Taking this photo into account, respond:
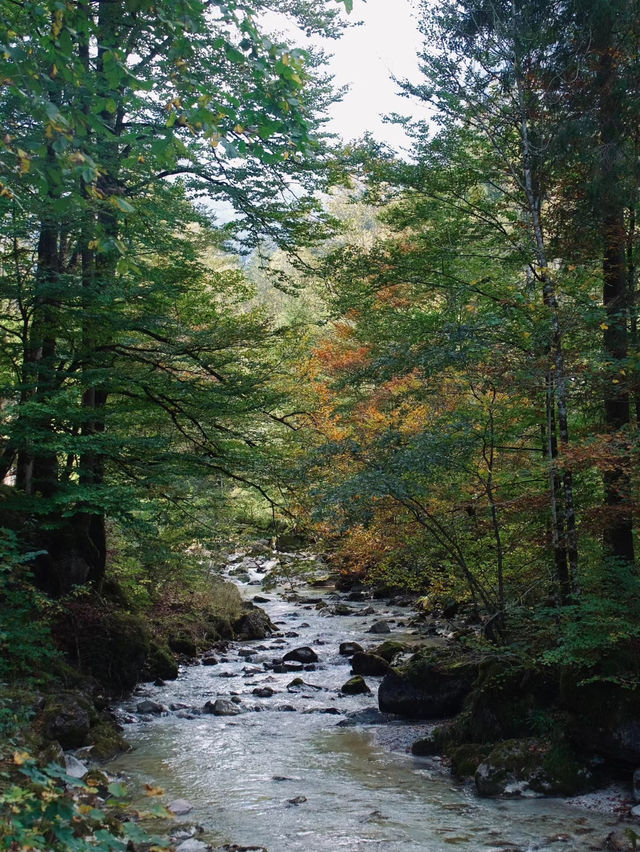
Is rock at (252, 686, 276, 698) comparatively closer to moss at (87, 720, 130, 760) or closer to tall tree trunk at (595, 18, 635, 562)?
moss at (87, 720, 130, 760)

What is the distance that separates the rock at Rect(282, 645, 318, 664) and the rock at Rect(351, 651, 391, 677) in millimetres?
1106

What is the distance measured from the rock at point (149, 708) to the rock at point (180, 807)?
11.7 feet

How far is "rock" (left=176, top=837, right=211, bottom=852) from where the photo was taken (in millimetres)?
5719

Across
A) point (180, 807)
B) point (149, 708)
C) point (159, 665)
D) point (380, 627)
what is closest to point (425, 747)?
point (180, 807)

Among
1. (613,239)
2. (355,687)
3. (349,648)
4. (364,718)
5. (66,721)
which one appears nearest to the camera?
(66,721)

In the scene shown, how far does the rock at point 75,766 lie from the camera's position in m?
7.05

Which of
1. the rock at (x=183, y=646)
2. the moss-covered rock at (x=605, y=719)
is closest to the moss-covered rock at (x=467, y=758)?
the moss-covered rock at (x=605, y=719)

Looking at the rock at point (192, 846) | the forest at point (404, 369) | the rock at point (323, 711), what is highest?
the forest at point (404, 369)

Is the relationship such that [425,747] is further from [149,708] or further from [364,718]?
[149,708]

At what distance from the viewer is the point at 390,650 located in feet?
43.3

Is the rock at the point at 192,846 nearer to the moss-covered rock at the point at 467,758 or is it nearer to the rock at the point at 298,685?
the moss-covered rock at the point at 467,758

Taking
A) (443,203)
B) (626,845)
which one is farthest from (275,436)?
(626,845)

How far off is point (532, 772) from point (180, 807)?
3.65 m

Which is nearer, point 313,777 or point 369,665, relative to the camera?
point 313,777
